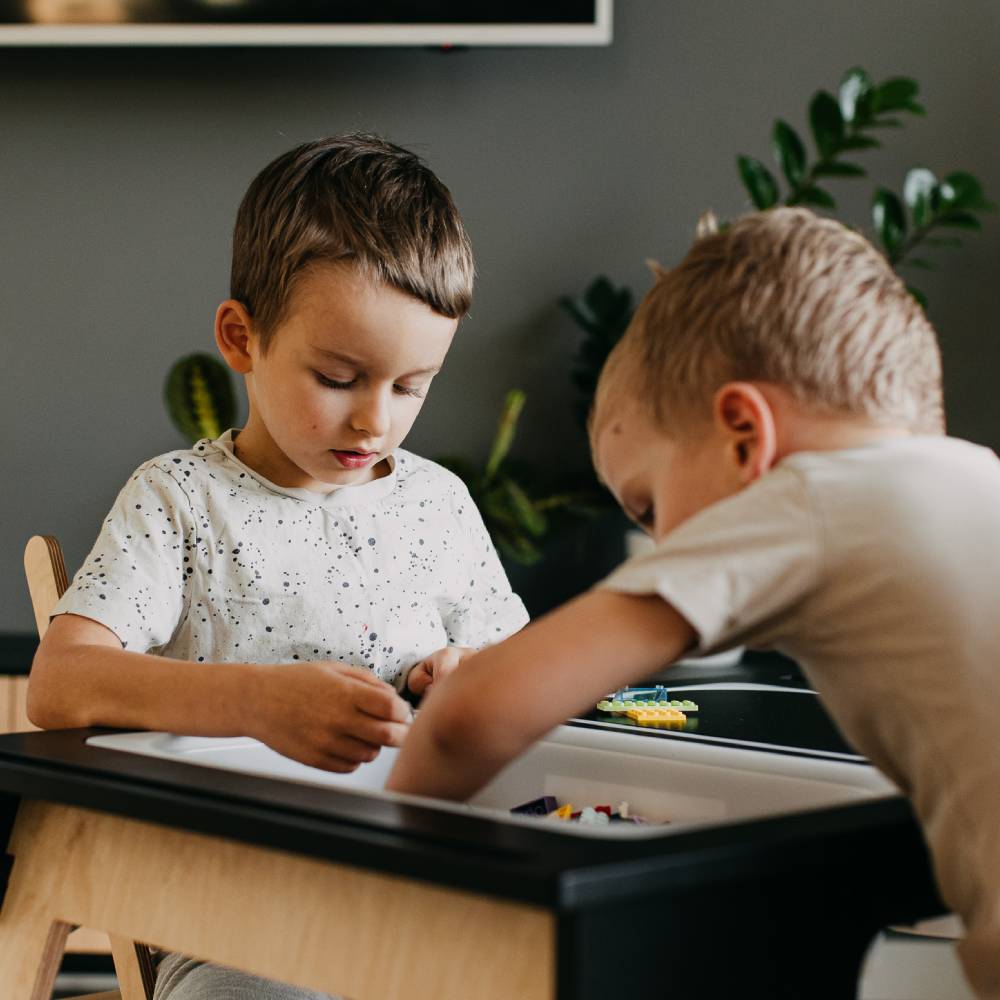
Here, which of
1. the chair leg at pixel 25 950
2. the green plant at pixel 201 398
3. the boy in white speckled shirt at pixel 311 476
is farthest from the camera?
the green plant at pixel 201 398

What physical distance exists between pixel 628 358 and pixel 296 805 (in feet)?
1.01

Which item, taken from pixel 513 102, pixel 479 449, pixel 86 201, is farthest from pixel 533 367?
pixel 86 201

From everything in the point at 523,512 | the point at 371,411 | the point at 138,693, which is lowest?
the point at 523,512

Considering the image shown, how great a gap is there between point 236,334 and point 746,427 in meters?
0.67

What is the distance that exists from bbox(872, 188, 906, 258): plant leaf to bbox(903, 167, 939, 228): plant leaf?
0.9 inches

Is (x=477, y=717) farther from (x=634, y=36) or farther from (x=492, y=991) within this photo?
(x=634, y=36)

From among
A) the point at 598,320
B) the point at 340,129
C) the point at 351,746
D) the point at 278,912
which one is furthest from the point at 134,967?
the point at 340,129

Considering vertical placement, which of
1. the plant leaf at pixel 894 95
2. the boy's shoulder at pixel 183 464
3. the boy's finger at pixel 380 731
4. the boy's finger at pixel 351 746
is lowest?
the boy's finger at pixel 351 746

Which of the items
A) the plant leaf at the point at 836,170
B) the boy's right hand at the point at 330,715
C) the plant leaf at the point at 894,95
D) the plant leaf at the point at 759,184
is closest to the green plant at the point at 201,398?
the plant leaf at the point at 759,184

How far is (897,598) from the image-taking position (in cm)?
62

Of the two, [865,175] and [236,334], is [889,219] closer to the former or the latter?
[865,175]

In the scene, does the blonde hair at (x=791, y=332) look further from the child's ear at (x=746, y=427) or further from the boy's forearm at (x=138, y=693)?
the boy's forearm at (x=138, y=693)

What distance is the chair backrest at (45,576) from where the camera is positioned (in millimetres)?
1157

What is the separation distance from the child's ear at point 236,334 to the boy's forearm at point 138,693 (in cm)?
36
